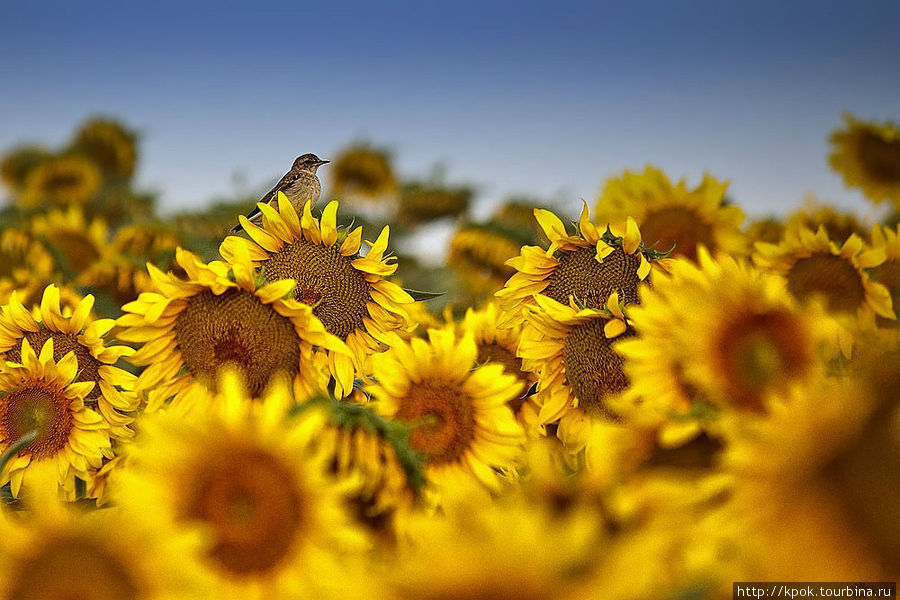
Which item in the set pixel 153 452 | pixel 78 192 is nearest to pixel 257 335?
pixel 153 452

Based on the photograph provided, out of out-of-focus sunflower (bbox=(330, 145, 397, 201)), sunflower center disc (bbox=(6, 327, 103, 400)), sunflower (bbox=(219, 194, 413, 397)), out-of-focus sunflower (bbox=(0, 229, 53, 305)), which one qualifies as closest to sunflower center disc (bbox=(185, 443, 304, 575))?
sunflower (bbox=(219, 194, 413, 397))

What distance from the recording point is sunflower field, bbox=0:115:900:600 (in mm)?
334

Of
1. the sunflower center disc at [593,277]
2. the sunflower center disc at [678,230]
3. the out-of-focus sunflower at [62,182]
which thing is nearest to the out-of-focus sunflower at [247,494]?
the sunflower center disc at [593,277]

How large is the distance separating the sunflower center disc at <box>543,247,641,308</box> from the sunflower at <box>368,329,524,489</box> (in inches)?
6.1

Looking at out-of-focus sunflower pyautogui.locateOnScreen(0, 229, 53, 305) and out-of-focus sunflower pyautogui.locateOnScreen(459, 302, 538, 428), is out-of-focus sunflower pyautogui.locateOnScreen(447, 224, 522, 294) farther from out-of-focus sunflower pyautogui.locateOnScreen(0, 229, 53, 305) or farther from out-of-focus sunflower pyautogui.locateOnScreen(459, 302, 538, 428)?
out-of-focus sunflower pyautogui.locateOnScreen(0, 229, 53, 305)

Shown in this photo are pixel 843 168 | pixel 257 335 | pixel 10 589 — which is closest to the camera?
pixel 10 589

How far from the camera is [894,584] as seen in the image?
0.32 m

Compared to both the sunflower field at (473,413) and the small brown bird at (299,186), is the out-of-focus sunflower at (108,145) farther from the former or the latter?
the small brown bird at (299,186)

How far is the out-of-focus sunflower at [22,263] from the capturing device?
1.40m

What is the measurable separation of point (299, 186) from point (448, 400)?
348 mm

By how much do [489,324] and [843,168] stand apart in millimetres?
1058

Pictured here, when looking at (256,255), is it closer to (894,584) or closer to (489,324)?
(489,324)

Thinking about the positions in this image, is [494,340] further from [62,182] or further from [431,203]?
[62,182]

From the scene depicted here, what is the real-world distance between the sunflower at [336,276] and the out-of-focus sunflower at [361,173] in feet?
7.03
